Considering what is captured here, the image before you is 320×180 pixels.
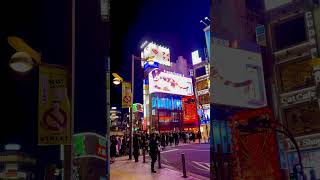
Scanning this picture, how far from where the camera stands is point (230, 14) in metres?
2.67

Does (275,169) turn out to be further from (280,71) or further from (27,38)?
(27,38)

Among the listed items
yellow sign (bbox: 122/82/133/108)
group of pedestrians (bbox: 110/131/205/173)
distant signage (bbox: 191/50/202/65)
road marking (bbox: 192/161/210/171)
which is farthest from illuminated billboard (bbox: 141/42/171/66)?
road marking (bbox: 192/161/210/171)

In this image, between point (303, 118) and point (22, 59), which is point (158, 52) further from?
point (303, 118)

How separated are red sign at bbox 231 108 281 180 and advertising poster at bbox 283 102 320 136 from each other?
0.44 ft

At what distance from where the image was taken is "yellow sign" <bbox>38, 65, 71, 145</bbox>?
3473 mm

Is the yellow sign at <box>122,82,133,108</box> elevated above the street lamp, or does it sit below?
above

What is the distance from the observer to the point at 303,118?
91.5 inches

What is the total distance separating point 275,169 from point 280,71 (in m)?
0.69

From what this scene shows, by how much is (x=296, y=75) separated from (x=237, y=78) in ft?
1.40

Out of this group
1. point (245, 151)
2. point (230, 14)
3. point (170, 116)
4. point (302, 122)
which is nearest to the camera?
point (302, 122)

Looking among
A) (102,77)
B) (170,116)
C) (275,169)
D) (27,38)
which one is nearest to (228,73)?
(275,169)

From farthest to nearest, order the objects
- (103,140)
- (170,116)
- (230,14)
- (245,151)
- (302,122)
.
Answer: (170,116), (103,140), (230,14), (245,151), (302,122)

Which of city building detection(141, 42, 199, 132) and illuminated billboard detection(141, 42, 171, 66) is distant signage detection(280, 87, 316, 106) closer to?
city building detection(141, 42, 199, 132)

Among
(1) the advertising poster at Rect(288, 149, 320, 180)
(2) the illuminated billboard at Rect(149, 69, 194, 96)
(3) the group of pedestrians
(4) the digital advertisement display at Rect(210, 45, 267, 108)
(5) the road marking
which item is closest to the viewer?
(1) the advertising poster at Rect(288, 149, 320, 180)
